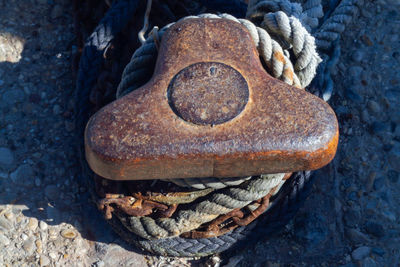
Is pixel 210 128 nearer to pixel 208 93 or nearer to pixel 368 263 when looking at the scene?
pixel 208 93

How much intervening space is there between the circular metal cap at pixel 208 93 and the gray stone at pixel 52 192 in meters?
0.73

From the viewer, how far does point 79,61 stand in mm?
2004

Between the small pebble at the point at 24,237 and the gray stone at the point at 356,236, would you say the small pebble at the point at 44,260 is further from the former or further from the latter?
the gray stone at the point at 356,236

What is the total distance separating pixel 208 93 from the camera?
52.1 inches

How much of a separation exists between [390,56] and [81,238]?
1512mm

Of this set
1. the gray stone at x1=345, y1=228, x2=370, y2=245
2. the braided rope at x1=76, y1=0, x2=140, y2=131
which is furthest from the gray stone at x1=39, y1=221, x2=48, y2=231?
the gray stone at x1=345, y1=228, x2=370, y2=245

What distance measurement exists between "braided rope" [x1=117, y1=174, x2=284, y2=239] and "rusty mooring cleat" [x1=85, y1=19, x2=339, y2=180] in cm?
28

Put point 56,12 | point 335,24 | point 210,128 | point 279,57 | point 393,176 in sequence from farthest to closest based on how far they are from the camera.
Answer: point 56,12 < point 335,24 < point 393,176 < point 279,57 < point 210,128

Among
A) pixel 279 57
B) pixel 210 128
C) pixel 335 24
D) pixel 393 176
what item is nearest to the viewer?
pixel 210 128

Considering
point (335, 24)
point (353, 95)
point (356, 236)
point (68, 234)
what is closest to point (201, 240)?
point (68, 234)

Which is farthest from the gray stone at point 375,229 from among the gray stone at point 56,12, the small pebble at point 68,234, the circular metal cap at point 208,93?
the gray stone at point 56,12

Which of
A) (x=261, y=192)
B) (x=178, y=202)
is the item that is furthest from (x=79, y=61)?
(x=261, y=192)

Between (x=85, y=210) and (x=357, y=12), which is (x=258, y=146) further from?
(x=357, y=12)

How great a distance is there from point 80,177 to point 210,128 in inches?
30.7
